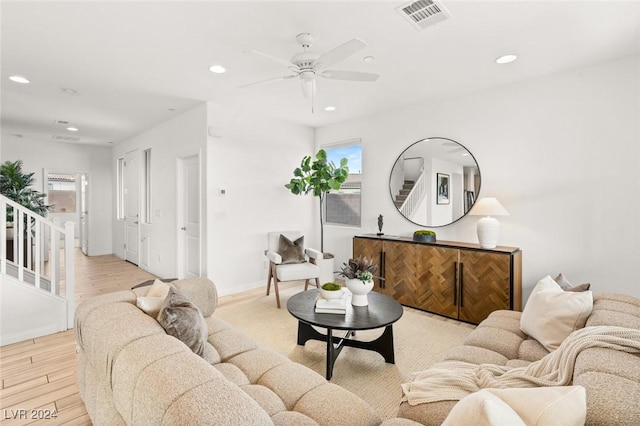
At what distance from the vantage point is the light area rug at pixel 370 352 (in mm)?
2230

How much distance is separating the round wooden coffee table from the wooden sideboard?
1166 millimetres

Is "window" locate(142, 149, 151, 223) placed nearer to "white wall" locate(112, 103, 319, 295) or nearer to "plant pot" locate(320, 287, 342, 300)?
"white wall" locate(112, 103, 319, 295)

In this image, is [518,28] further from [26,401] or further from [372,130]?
[26,401]

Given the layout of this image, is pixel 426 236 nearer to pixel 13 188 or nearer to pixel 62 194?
pixel 13 188

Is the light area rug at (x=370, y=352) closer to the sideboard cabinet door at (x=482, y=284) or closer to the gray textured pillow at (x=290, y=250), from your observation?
the sideboard cabinet door at (x=482, y=284)

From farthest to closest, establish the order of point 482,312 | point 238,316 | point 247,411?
point 238,316 → point 482,312 → point 247,411

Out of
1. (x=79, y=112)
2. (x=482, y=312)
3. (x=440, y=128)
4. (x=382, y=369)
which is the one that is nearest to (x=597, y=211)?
(x=482, y=312)

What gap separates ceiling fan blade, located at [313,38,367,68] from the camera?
2004mm

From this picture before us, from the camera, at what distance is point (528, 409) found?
85cm

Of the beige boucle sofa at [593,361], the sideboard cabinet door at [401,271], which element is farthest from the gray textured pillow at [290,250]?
the beige boucle sofa at [593,361]

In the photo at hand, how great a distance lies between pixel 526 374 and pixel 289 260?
3.21 meters

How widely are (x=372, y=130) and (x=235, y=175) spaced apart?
7.19 feet

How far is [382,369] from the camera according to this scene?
2459 mm

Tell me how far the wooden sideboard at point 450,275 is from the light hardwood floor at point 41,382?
323 cm
